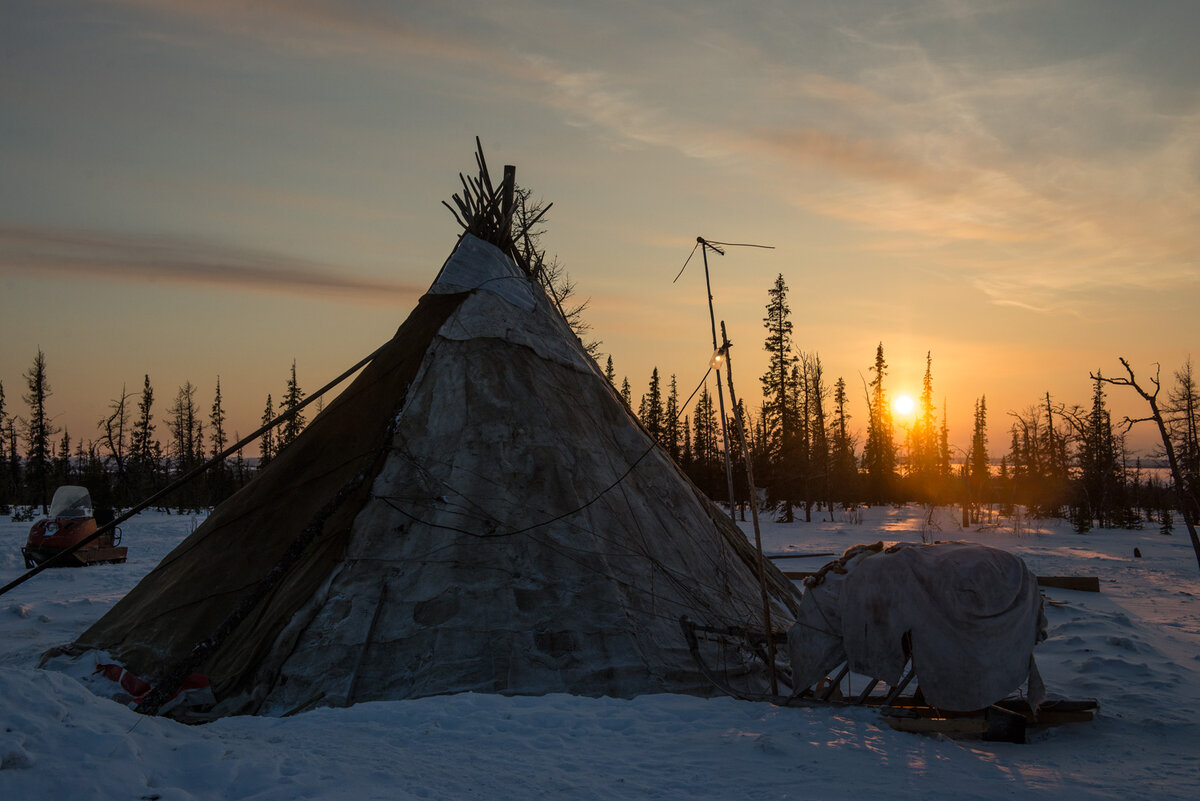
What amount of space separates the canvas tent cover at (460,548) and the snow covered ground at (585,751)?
556 millimetres

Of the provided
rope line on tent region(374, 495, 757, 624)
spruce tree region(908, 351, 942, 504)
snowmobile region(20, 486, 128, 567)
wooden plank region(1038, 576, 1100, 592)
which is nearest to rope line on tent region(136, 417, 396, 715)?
rope line on tent region(374, 495, 757, 624)

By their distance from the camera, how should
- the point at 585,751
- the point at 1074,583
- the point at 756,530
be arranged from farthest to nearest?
the point at 1074,583
the point at 756,530
the point at 585,751

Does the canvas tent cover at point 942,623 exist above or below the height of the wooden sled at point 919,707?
above

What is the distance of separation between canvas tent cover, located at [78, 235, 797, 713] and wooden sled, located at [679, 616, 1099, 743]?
0.31 meters

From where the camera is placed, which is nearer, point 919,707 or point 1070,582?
point 919,707

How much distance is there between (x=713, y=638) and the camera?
26.2 ft

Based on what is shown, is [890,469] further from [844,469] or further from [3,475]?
[3,475]

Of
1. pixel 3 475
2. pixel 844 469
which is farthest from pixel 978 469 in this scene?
pixel 3 475

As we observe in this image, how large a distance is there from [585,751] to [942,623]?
2964 mm

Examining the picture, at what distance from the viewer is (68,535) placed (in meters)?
17.5

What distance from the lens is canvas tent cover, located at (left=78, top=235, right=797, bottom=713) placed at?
7145 mm

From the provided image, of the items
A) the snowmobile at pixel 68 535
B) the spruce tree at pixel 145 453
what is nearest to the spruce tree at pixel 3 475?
the spruce tree at pixel 145 453

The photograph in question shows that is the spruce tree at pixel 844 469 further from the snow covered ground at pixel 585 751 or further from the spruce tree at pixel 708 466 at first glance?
the snow covered ground at pixel 585 751

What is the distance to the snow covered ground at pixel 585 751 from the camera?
4.43 meters
